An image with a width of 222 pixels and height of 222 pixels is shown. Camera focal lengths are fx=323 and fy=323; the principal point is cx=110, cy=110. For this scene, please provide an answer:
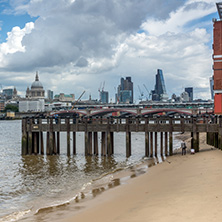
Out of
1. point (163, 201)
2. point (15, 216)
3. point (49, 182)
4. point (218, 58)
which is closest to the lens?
point (163, 201)

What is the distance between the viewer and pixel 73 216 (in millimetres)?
12445

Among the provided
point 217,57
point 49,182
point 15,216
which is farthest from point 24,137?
point 217,57

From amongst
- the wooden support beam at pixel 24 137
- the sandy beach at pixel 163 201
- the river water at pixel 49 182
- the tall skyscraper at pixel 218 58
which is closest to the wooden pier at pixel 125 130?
the wooden support beam at pixel 24 137

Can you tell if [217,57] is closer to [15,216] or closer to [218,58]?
[218,58]

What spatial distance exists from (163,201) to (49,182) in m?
11.1

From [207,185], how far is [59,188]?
30.5ft

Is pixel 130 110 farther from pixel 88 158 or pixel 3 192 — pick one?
pixel 3 192

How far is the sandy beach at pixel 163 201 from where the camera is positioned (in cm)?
1013

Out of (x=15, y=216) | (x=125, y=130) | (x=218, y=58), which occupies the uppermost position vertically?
(x=218, y=58)

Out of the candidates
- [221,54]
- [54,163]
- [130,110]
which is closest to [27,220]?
[54,163]

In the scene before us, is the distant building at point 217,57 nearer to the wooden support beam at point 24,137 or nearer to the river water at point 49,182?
the river water at point 49,182

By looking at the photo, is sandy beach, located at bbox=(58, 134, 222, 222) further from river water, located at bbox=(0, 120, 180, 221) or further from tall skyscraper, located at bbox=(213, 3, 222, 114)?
tall skyscraper, located at bbox=(213, 3, 222, 114)

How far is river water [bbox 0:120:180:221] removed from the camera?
588 inches

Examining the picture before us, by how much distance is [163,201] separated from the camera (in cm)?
1205
